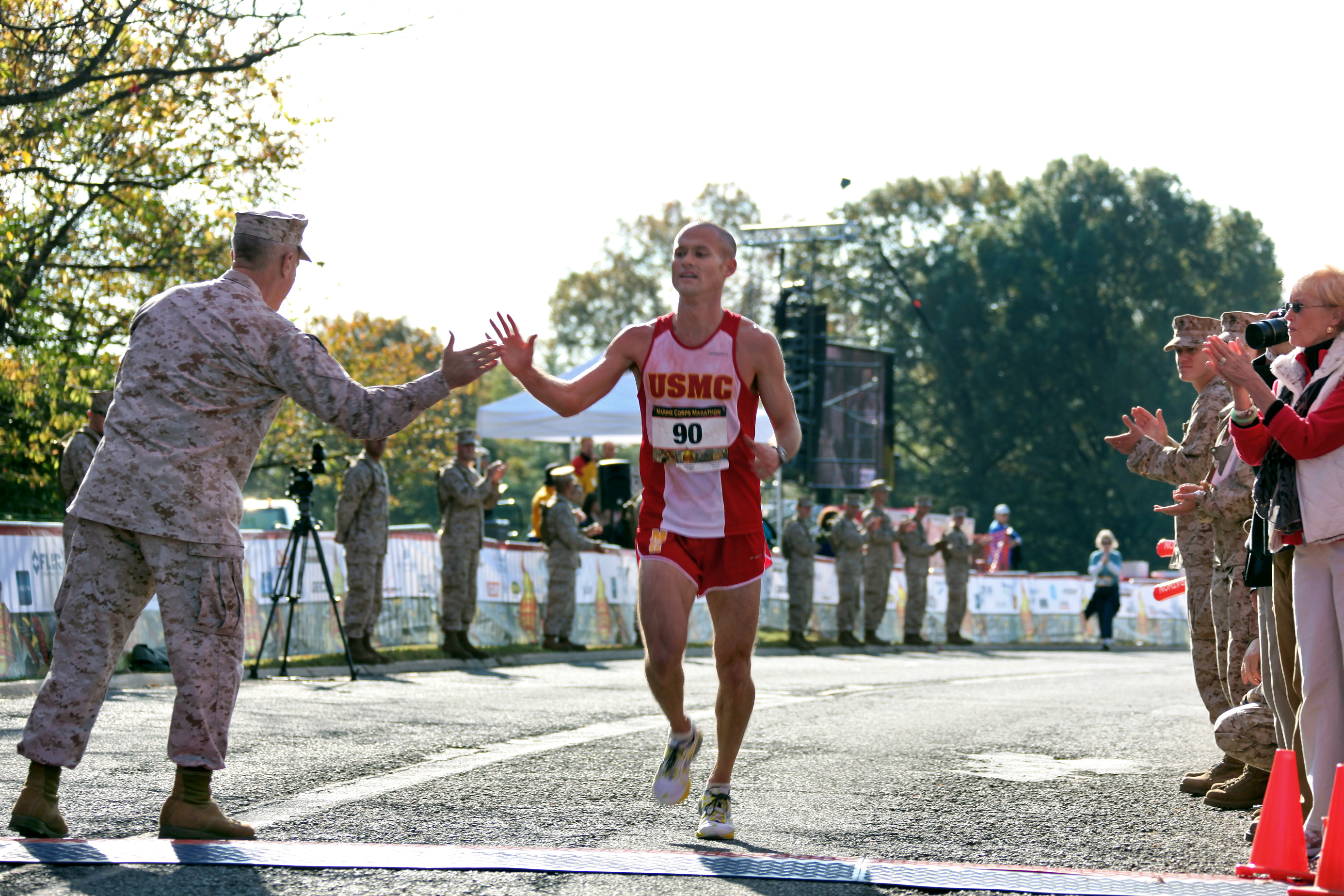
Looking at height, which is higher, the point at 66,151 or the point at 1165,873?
the point at 66,151

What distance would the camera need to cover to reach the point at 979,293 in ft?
210

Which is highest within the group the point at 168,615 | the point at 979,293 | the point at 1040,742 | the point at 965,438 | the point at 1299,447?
the point at 979,293

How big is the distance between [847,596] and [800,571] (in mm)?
1538

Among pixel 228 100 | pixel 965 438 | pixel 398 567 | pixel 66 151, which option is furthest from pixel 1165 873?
pixel 965 438

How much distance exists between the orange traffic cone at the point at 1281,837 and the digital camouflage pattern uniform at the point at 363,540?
453 inches

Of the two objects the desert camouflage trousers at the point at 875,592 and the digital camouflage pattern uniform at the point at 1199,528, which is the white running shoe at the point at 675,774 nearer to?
the digital camouflage pattern uniform at the point at 1199,528

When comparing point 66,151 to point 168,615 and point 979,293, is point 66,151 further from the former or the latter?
point 979,293

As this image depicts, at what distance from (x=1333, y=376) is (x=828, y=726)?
17.6ft

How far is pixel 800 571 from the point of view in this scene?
24.2 metres

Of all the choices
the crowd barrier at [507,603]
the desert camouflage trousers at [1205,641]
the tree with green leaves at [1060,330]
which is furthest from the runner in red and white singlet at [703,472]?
the tree with green leaves at [1060,330]

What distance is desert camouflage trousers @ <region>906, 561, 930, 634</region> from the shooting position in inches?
1081

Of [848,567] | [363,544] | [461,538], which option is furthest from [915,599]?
[363,544]

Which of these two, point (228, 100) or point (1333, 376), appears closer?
point (1333, 376)

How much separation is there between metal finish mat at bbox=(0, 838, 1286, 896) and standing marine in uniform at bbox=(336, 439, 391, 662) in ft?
34.4
